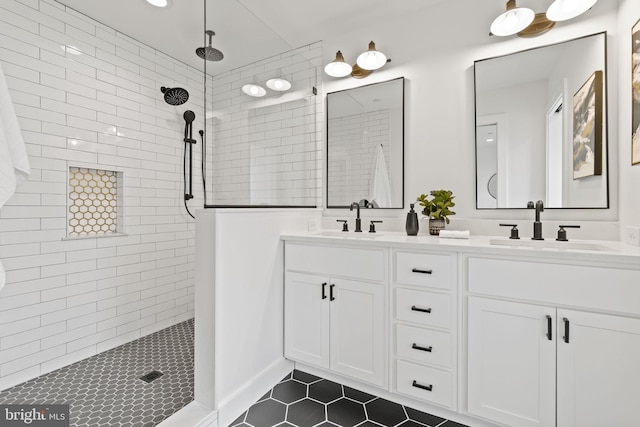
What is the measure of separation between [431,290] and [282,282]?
3.18ft

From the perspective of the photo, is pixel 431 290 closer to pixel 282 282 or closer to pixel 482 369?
pixel 482 369

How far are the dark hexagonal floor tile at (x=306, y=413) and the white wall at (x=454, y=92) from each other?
1299 mm

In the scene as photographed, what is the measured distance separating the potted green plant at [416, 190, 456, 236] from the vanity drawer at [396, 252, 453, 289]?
0.48m

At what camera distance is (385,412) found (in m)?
1.67

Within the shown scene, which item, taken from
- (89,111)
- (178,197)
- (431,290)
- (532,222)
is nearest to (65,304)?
(178,197)

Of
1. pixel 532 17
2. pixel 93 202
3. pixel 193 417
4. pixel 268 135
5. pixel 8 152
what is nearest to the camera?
pixel 8 152

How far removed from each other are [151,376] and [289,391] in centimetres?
91

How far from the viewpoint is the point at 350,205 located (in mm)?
2465

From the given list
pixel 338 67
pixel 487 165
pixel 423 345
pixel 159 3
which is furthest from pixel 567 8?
pixel 159 3

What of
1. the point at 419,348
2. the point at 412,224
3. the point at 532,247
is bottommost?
the point at 419,348

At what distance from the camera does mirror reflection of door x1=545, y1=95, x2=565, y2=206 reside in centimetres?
179

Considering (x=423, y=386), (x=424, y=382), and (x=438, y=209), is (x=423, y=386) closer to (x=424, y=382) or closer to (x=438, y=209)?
(x=424, y=382)

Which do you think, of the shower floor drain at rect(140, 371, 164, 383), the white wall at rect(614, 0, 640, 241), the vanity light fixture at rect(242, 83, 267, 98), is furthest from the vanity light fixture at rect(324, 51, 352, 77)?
the shower floor drain at rect(140, 371, 164, 383)

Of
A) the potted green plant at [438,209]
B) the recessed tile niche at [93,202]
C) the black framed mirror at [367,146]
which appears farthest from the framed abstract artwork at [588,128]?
the recessed tile niche at [93,202]
